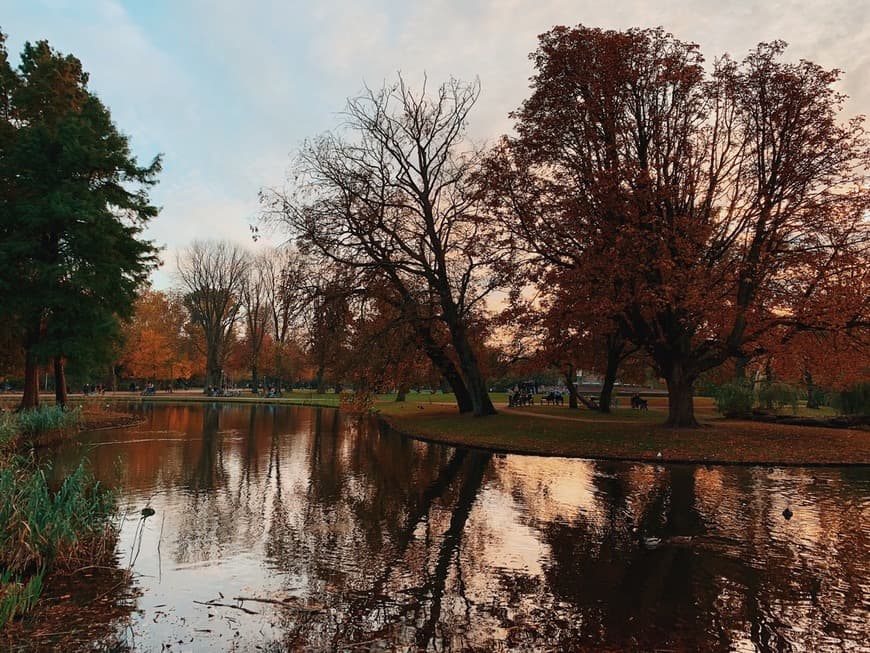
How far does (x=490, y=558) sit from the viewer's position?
7926mm

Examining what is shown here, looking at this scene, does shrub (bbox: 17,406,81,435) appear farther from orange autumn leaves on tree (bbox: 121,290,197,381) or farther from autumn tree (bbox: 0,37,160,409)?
orange autumn leaves on tree (bbox: 121,290,197,381)

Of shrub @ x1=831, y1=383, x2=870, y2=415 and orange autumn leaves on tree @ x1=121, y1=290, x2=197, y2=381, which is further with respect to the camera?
orange autumn leaves on tree @ x1=121, y1=290, x2=197, y2=381

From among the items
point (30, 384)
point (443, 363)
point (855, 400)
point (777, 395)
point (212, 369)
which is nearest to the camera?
point (30, 384)

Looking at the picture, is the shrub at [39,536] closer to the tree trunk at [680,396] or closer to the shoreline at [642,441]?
the shoreline at [642,441]

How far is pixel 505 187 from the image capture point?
23.4 m

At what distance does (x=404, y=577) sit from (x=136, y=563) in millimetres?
3591

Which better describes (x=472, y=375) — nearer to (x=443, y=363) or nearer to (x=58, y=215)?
(x=443, y=363)

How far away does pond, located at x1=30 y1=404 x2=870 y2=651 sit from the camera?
5574 mm

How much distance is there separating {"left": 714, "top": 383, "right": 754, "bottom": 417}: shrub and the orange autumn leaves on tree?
174ft

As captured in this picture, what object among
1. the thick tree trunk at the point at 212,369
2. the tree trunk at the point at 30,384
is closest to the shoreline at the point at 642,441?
the tree trunk at the point at 30,384

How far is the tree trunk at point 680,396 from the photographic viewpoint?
23.4m

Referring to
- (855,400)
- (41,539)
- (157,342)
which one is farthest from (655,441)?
(157,342)

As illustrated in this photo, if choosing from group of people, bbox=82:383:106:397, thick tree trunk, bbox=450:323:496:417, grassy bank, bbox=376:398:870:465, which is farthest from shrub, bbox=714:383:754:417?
group of people, bbox=82:383:106:397

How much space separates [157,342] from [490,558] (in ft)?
215
